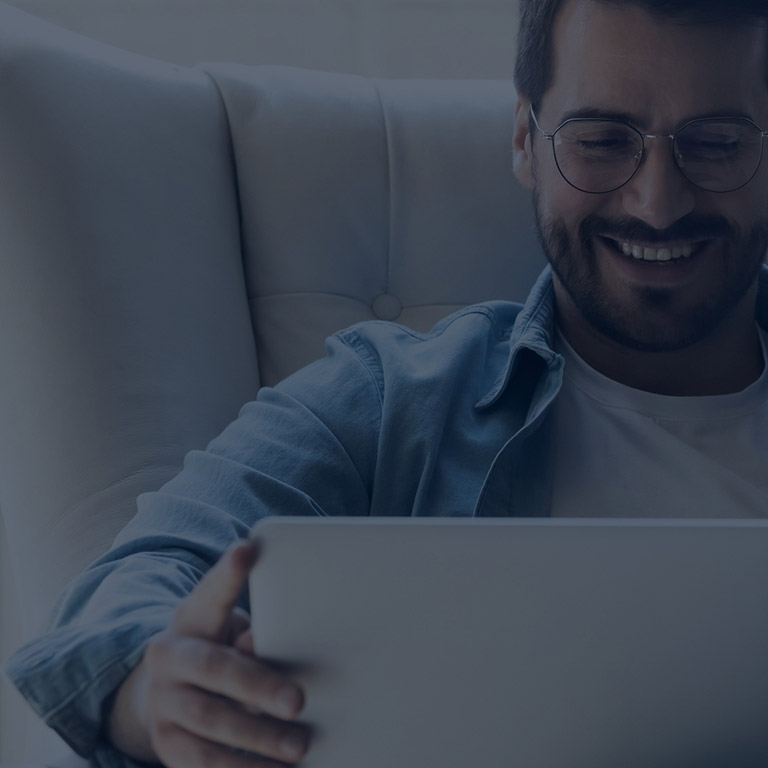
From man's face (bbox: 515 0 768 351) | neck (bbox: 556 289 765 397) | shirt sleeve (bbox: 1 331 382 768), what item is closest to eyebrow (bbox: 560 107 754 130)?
man's face (bbox: 515 0 768 351)

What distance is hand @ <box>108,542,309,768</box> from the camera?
528 mm

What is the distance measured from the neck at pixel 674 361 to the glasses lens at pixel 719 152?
0.57 feet

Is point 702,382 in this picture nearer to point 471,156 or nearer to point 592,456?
point 592,456

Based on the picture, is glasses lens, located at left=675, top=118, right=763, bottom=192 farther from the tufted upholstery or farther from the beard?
the tufted upholstery

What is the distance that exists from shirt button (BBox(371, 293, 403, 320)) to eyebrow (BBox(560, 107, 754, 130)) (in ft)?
1.10

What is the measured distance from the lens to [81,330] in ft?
3.53

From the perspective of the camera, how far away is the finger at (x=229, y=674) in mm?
525

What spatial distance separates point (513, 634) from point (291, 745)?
123 millimetres

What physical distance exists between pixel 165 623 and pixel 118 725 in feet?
0.22

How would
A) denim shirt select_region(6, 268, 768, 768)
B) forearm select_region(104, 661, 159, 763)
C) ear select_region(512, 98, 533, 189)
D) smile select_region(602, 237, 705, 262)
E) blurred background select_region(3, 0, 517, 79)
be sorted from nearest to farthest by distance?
forearm select_region(104, 661, 159, 763) → denim shirt select_region(6, 268, 768, 768) → smile select_region(602, 237, 705, 262) → ear select_region(512, 98, 533, 189) → blurred background select_region(3, 0, 517, 79)

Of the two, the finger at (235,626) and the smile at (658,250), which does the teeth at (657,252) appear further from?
the finger at (235,626)

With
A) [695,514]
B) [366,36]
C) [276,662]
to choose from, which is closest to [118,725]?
[276,662]

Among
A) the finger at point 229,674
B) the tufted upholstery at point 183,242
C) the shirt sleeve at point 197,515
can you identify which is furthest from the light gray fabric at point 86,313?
the finger at point 229,674

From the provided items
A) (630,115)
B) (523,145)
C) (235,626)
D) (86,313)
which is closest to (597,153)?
(630,115)
